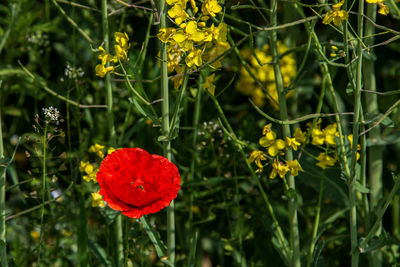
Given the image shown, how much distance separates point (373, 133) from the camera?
50.8 inches

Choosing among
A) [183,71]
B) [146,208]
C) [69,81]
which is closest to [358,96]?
[183,71]

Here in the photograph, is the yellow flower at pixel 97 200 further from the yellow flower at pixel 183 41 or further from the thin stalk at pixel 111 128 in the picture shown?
the yellow flower at pixel 183 41

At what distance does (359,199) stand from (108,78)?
627 mm

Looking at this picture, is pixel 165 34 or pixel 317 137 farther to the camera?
pixel 317 137

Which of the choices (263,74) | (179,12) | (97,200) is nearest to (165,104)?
(179,12)

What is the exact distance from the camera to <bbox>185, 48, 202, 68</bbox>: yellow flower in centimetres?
91

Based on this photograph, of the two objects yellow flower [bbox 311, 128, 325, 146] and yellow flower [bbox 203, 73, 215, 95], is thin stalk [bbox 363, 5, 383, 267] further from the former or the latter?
yellow flower [bbox 203, 73, 215, 95]

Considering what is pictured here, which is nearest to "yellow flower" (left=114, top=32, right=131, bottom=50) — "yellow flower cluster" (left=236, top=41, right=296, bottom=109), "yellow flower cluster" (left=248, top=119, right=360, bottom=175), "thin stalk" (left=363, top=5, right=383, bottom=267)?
"yellow flower cluster" (left=248, top=119, right=360, bottom=175)

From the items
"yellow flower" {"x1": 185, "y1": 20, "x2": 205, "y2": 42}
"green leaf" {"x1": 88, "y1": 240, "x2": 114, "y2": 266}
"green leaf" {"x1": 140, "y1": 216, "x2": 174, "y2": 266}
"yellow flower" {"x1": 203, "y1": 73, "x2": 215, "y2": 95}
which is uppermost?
"yellow flower" {"x1": 185, "y1": 20, "x2": 205, "y2": 42}

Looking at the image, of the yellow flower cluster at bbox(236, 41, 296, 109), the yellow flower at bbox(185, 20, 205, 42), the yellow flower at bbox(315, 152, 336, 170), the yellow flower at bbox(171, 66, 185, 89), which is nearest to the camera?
the yellow flower at bbox(185, 20, 205, 42)

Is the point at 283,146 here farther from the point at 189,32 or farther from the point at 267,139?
the point at 189,32

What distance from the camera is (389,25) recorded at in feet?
5.72

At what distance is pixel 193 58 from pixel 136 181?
0.23 meters

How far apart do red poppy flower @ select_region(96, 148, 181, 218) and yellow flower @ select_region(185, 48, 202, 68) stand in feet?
0.56
